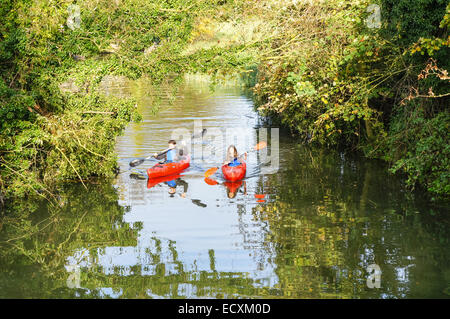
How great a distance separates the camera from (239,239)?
1063cm

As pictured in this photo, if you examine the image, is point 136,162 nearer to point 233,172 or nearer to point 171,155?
point 171,155

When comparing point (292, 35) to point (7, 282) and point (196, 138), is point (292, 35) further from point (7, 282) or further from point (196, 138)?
point (7, 282)

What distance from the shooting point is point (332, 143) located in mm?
19047

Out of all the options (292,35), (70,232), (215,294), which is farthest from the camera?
(292,35)

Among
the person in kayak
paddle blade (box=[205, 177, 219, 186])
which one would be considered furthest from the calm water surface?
the person in kayak

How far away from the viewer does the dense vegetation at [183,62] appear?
12.6 m

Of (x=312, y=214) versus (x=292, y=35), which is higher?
(x=292, y=35)

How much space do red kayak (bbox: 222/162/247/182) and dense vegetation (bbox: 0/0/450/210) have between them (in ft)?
8.55

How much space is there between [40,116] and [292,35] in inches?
285

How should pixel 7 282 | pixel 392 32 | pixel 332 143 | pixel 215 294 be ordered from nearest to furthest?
1. pixel 215 294
2. pixel 7 282
3. pixel 392 32
4. pixel 332 143

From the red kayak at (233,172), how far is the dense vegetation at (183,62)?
261 centimetres

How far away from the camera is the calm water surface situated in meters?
8.40

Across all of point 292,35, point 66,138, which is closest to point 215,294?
point 66,138

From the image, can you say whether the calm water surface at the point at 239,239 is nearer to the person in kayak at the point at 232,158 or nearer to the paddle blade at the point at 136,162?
the paddle blade at the point at 136,162
